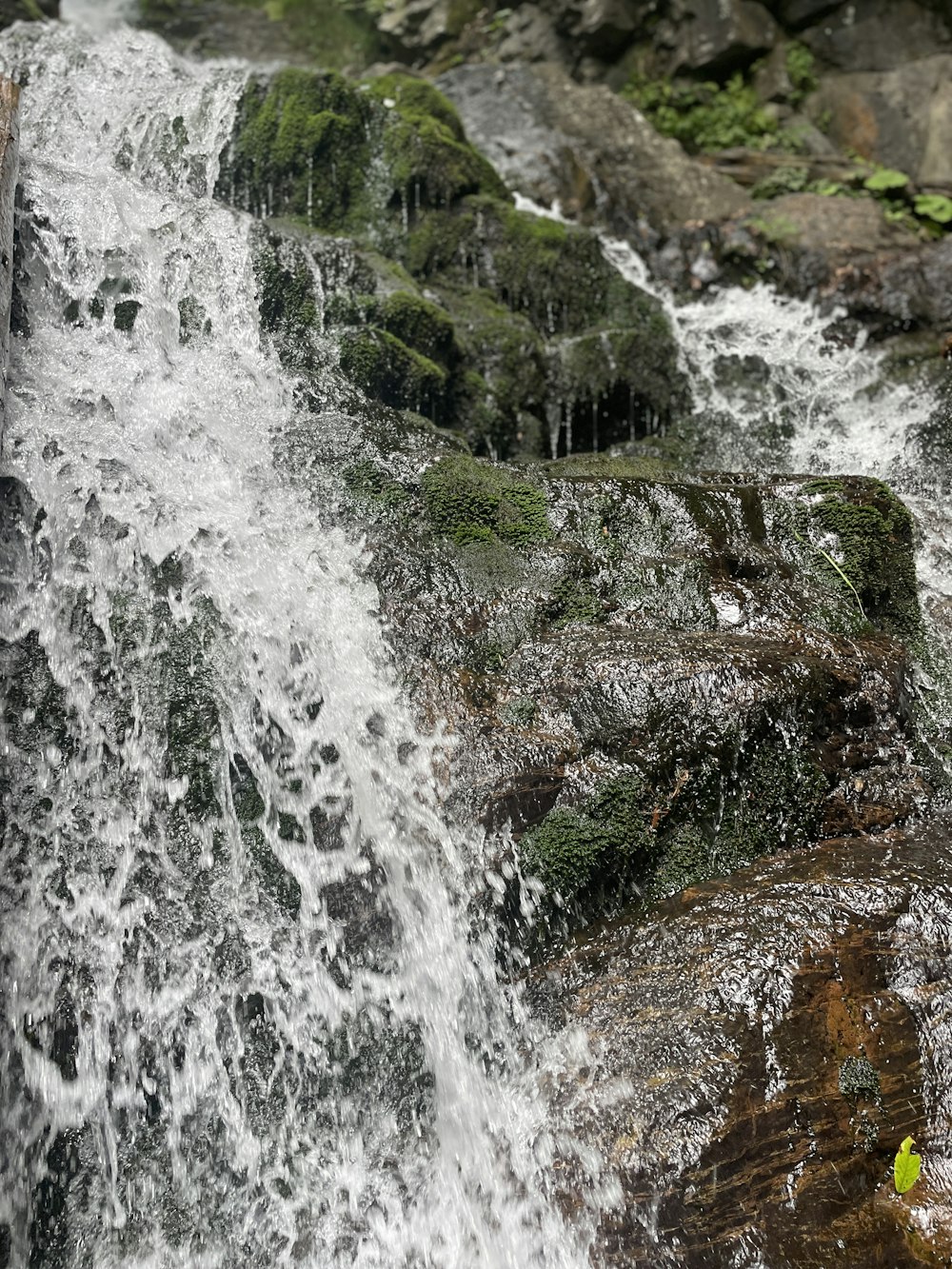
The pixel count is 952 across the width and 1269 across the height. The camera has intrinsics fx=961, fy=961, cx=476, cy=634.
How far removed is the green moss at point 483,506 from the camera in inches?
190

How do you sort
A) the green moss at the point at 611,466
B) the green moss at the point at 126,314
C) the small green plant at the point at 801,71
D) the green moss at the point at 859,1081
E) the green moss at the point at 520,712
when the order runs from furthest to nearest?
the small green plant at the point at 801,71 < the green moss at the point at 126,314 < the green moss at the point at 611,466 < the green moss at the point at 520,712 < the green moss at the point at 859,1081

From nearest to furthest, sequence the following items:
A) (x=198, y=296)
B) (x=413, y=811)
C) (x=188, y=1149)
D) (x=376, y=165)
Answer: (x=188, y=1149) → (x=413, y=811) → (x=198, y=296) → (x=376, y=165)

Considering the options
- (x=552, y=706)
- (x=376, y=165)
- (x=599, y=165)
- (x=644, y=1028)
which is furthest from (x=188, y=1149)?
(x=599, y=165)

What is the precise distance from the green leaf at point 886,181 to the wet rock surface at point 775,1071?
30.0 ft

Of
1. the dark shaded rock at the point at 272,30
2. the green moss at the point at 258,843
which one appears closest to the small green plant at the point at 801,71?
the dark shaded rock at the point at 272,30

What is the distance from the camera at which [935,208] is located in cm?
1000

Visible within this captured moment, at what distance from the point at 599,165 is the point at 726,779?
8498mm

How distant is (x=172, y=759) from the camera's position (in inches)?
161

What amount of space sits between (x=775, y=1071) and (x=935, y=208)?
9.82 m

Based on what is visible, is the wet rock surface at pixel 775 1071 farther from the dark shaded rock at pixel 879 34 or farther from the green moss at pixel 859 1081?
the dark shaded rock at pixel 879 34

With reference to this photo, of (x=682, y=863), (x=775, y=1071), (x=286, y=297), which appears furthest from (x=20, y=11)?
(x=775, y=1071)

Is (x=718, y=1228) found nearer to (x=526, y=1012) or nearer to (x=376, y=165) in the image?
(x=526, y=1012)

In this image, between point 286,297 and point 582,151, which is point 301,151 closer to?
point 286,297

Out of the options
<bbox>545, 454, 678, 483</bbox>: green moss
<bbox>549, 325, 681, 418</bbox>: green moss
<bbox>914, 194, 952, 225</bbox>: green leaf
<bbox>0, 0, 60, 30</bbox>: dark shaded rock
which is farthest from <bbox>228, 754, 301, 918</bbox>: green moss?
<bbox>0, 0, 60, 30</bbox>: dark shaded rock
